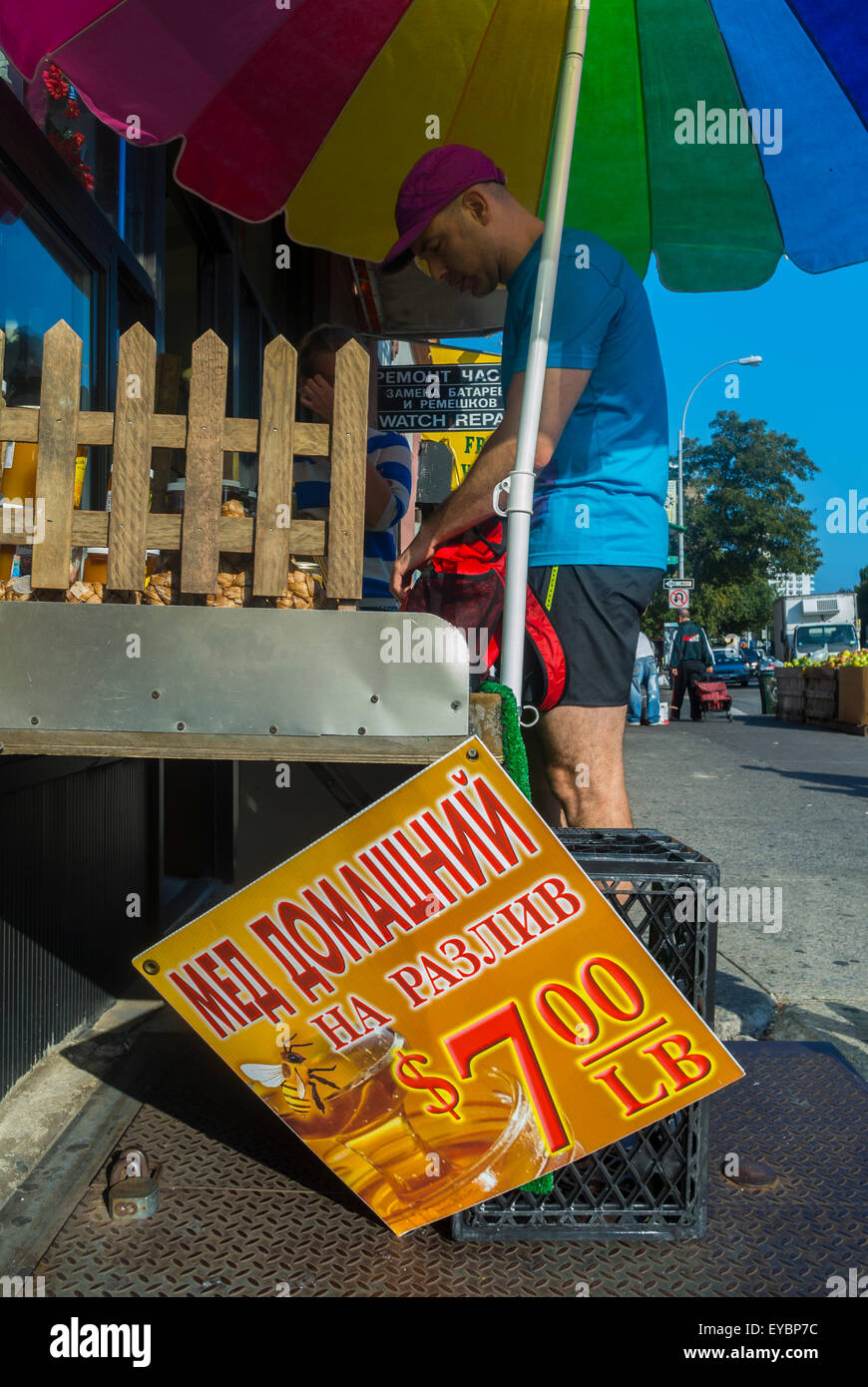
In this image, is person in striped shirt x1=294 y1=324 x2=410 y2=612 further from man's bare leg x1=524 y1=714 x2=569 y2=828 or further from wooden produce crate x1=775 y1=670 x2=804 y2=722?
wooden produce crate x1=775 y1=670 x2=804 y2=722

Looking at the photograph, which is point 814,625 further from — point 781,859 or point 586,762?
point 586,762

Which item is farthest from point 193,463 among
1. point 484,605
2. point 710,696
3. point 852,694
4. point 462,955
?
point 710,696

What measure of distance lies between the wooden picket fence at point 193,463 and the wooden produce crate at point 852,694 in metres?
16.0

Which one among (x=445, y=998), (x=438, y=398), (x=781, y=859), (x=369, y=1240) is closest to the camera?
(x=445, y=998)

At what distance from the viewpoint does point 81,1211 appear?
2.17 metres

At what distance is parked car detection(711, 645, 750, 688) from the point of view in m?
38.9

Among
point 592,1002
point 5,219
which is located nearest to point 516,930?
point 592,1002

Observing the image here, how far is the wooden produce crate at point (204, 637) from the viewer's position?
1.72 metres

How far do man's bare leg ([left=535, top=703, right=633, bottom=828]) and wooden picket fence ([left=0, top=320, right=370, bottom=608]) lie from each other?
2.57ft

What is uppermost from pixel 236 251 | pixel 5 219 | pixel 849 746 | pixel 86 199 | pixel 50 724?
pixel 236 251

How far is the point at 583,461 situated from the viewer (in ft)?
7.95

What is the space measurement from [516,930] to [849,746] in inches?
529

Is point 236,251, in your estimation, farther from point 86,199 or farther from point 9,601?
point 9,601

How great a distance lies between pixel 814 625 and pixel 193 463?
108 ft
